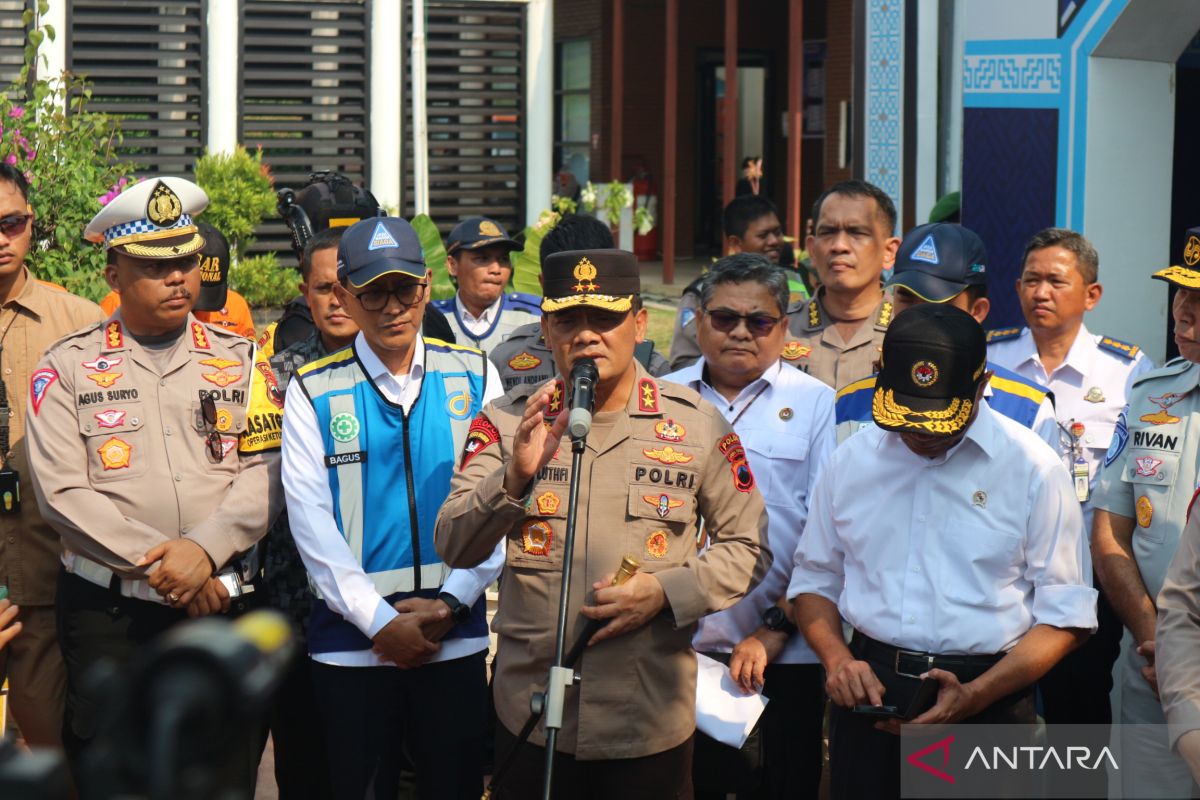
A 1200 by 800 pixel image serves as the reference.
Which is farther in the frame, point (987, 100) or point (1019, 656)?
point (987, 100)

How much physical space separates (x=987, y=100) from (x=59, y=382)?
14.8 feet

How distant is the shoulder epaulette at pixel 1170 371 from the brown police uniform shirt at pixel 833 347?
0.83m

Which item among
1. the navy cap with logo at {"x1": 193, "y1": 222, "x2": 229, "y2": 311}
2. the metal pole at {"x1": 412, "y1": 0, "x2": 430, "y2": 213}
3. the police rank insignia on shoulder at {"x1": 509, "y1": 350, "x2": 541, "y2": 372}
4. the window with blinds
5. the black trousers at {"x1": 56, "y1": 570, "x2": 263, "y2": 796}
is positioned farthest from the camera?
the metal pole at {"x1": 412, "y1": 0, "x2": 430, "y2": 213}

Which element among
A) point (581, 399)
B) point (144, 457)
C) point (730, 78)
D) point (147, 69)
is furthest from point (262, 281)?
point (581, 399)

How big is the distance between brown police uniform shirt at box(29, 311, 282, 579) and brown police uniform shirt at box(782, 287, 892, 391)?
1718 mm

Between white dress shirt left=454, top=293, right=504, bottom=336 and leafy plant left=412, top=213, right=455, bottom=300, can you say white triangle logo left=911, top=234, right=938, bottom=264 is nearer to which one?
white dress shirt left=454, top=293, right=504, bottom=336

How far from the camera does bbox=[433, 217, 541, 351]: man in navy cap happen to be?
245 inches

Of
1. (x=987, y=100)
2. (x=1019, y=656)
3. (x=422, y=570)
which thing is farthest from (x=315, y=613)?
(x=987, y=100)

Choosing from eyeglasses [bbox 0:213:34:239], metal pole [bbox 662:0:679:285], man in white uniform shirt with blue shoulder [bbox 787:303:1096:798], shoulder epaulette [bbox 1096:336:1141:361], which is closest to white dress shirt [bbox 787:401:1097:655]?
man in white uniform shirt with blue shoulder [bbox 787:303:1096:798]

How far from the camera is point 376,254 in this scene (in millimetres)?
3807

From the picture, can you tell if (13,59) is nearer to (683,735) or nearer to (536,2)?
(536,2)

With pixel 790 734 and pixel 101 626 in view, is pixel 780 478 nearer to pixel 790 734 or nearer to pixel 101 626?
pixel 790 734

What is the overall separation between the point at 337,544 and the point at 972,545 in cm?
161

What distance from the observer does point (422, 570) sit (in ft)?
12.5
